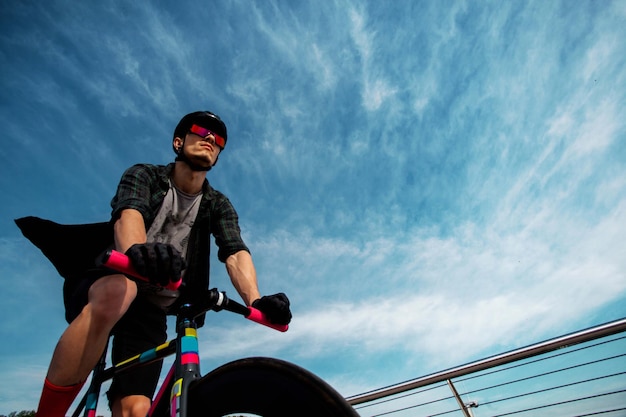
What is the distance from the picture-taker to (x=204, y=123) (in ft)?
5.85

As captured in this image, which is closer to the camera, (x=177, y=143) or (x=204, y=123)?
(x=204, y=123)

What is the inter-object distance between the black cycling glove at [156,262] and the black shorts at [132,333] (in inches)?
22.3

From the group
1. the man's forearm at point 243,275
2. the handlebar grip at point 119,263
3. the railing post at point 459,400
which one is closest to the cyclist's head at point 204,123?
the man's forearm at point 243,275

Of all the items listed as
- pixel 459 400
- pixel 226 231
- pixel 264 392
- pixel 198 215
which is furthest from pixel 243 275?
pixel 459 400

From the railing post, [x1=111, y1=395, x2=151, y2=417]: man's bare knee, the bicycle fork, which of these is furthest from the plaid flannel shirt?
the railing post

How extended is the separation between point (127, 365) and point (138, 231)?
1.91 feet

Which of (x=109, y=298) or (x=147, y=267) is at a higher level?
(x=109, y=298)

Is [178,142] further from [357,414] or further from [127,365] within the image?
[357,414]

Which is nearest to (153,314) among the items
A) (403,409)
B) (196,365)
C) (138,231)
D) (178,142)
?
(138,231)

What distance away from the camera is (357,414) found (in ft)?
2.49

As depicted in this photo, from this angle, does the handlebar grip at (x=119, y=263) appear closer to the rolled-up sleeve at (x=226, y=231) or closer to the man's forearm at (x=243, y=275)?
the man's forearm at (x=243, y=275)

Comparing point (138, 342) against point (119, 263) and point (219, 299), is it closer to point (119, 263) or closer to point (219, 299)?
point (219, 299)

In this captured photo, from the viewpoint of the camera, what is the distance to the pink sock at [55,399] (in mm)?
1186

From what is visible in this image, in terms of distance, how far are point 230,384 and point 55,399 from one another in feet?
2.50
